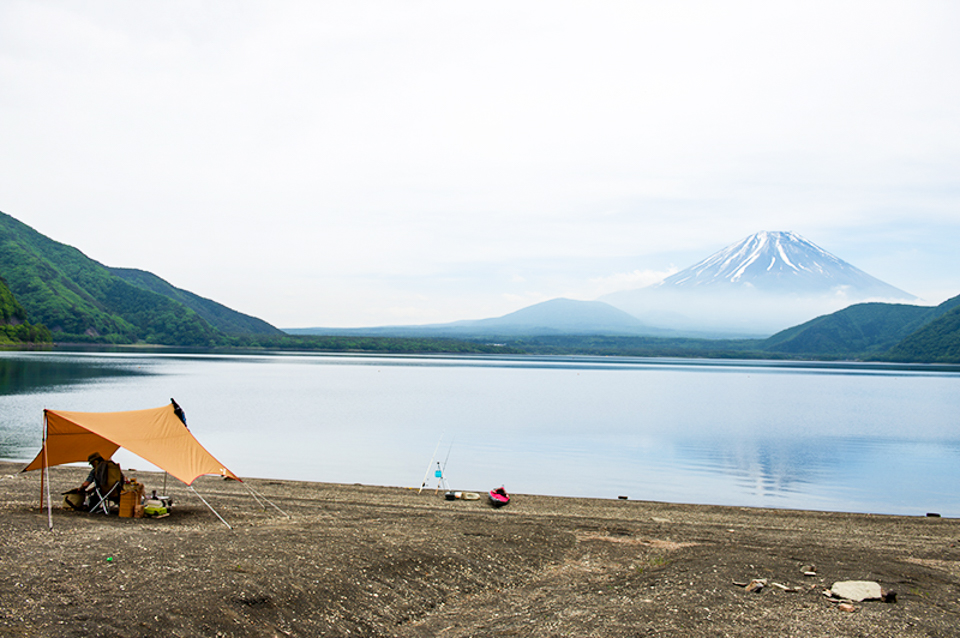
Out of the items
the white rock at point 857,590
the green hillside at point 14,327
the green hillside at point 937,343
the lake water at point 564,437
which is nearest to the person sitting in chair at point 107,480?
the lake water at point 564,437

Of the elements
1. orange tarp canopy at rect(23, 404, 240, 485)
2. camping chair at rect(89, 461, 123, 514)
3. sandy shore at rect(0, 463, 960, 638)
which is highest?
orange tarp canopy at rect(23, 404, 240, 485)

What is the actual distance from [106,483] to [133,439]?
3.08 ft

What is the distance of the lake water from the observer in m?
24.1

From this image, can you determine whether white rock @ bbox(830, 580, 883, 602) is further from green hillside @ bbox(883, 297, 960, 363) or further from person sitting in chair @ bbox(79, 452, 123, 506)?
green hillside @ bbox(883, 297, 960, 363)

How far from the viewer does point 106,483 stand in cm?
1287

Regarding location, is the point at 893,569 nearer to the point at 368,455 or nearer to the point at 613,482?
the point at 613,482

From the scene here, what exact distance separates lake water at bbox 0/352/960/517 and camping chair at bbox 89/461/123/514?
10.6 m

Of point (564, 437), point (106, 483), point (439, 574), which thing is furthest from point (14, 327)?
point (439, 574)

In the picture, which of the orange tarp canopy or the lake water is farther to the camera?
the lake water

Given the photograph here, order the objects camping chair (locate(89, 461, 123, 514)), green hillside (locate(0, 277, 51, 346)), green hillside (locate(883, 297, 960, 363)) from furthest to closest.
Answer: green hillside (locate(883, 297, 960, 363)) → green hillside (locate(0, 277, 51, 346)) → camping chair (locate(89, 461, 123, 514))

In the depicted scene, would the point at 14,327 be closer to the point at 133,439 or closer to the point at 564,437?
the point at 564,437

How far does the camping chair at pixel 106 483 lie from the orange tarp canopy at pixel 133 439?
503 millimetres

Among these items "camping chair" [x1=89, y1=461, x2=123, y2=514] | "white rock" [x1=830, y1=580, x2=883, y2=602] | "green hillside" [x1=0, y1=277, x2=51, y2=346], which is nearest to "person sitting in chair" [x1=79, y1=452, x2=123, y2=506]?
"camping chair" [x1=89, y1=461, x2=123, y2=514]

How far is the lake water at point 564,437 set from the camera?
24.1m
